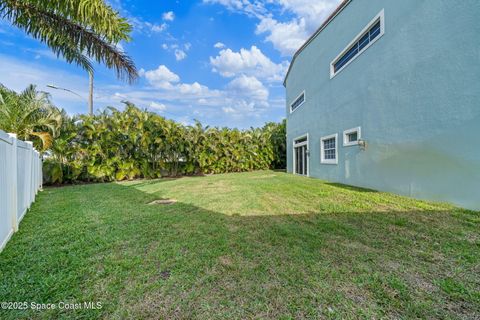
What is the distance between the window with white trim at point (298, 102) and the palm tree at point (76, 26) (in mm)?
9743

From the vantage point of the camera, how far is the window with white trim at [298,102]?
12859 millimetres

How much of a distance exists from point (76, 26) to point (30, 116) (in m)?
5.19

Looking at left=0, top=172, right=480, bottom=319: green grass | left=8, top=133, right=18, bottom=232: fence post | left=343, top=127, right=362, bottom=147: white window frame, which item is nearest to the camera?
left=0, top=172, right=480, bottom=319: green grass

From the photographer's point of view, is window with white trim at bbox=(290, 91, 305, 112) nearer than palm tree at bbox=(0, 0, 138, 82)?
No

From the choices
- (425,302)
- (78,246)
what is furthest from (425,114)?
(78,246)

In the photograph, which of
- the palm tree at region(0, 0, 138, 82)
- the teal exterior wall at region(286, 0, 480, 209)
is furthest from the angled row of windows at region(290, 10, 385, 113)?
the palm tree at region(0, 0, 138, 82)

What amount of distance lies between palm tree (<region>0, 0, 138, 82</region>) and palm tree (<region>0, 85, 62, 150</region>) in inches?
140

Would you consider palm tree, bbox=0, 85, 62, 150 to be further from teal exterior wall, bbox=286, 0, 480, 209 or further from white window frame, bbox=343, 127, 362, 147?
teal exterior wall, bbox=286, 0, 480, 209

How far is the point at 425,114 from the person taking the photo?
5191 millimetres

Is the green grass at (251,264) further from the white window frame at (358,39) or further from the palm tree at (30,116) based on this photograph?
the palm tree at (30,116)

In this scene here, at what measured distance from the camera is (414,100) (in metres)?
5.45

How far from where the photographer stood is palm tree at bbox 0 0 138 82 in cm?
461

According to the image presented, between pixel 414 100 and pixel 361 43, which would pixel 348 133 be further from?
pixel 361 43

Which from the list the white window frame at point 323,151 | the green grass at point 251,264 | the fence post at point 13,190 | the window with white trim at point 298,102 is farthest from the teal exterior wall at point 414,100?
the fence post at point 13,190
